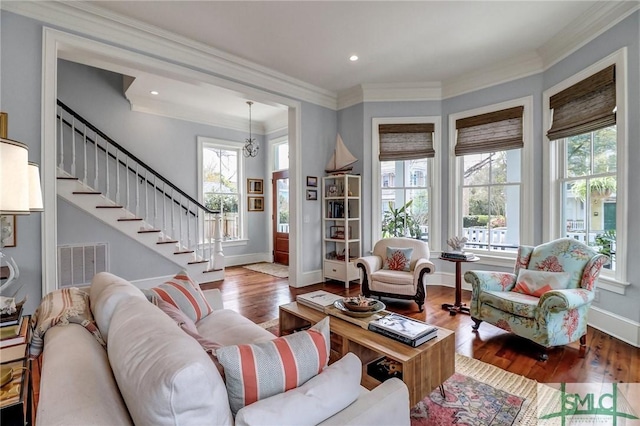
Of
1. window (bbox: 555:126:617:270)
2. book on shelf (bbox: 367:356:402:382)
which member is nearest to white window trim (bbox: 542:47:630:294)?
window (bbox: 555:126:617:270)

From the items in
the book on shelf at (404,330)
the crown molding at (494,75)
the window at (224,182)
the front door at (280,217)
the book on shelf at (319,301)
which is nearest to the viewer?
the book on shelf at (404,330)

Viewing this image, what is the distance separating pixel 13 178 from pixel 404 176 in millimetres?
4460

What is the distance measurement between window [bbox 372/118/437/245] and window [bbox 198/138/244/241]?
3165 millimetres

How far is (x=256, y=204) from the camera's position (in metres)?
6.89

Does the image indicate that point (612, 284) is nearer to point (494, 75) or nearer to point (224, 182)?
point (494, 75)

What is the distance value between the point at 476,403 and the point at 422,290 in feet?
5.54

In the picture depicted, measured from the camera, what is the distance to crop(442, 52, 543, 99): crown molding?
379 cm

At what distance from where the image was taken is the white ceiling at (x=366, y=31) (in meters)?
2.85

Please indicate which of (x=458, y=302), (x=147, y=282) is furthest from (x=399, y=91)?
(x=147, y=282)

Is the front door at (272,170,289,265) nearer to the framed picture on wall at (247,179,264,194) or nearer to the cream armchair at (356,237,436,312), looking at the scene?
the framed picture on wall at (247,179,264,194)

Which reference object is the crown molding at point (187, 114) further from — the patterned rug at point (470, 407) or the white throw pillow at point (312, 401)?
the patterned rug at point (470, 407)

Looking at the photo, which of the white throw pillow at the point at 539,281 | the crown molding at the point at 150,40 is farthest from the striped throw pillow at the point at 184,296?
the white throw pillow at the point at 539,281

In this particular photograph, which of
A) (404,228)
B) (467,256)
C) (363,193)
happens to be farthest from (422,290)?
(363,193)

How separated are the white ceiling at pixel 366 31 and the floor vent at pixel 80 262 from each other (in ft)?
7.93
